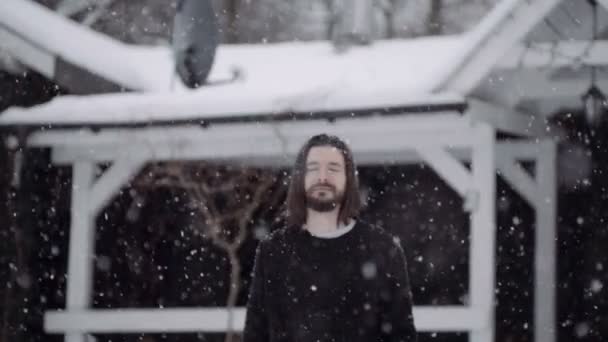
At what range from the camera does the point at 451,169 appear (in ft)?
23.5

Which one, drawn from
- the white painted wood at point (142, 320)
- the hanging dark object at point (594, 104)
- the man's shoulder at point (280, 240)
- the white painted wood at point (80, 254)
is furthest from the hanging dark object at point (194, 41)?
the man's shoulder at point (280, 240)

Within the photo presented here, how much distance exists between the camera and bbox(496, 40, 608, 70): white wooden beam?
7000 millimetres

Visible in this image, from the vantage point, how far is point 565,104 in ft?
26.3

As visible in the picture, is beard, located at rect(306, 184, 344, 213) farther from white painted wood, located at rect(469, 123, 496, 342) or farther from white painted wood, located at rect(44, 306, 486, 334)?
white painted wood, located at rect(44, 306, 486, 334)

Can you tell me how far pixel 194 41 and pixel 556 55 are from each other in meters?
3.01

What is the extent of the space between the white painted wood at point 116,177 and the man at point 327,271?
5364 millimetres

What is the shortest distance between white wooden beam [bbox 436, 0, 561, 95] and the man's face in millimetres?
4136

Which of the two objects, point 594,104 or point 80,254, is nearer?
point 594,104

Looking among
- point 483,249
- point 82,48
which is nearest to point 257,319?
point 483,249

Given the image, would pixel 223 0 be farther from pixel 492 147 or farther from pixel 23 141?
pixel 492 147

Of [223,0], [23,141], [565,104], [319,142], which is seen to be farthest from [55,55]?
[223,0]

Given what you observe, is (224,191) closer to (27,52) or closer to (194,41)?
(194,41)

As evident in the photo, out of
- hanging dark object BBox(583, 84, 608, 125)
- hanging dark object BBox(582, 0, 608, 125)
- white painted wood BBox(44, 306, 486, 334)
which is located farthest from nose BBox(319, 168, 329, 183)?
white painted wood BBox(44, 306, 486, 334)

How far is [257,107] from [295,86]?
2.41ft
